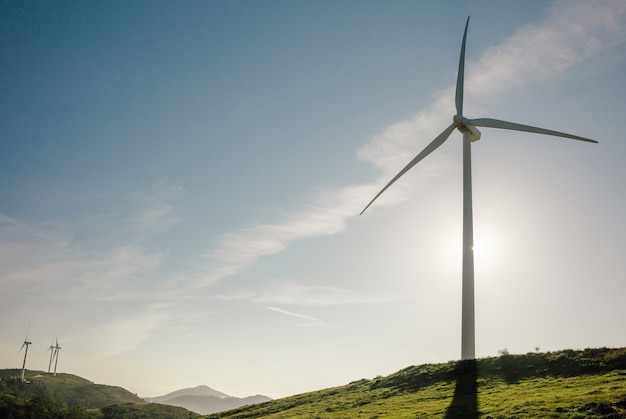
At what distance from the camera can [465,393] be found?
44.8 meters

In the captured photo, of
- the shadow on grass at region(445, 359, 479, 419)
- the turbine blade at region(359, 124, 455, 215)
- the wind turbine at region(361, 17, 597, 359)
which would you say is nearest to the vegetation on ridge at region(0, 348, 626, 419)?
the shadow on grass at region(445, 359, 479, 419)

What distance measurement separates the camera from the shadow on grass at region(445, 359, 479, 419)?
120ft

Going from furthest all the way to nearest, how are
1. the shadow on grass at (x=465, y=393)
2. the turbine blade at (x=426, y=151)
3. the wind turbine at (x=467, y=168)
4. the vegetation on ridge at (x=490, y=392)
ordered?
the turbine blade at (x=426, y=151)
the wind turbine at (x=467, y=168)
the shadow on grass at (x=465, y=393)
the vegetation on ridge at (x=490, y=392)

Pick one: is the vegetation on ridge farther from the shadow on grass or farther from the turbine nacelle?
the turbine nacelle

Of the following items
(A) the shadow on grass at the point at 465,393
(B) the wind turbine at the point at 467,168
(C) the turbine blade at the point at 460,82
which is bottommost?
(A) the shadow on grass at the point at 465,393

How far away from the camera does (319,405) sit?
5997 centimetres

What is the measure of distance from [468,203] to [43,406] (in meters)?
199

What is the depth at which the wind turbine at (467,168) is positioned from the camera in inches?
1988

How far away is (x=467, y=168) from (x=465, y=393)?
2732 centimetres

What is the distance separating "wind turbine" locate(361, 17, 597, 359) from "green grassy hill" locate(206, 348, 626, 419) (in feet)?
15.5

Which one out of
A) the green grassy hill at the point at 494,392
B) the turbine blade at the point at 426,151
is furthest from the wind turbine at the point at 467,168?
the green grassy hill at the point at 494,392

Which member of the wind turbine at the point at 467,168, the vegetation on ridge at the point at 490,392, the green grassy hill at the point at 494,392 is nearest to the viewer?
the green grassy hill at the point at 494,392

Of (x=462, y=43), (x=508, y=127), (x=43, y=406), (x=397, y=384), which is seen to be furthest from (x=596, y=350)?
(x=43, y=406)

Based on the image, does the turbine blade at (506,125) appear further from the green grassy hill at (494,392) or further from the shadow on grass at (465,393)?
the shadow on grass at (465,393)
